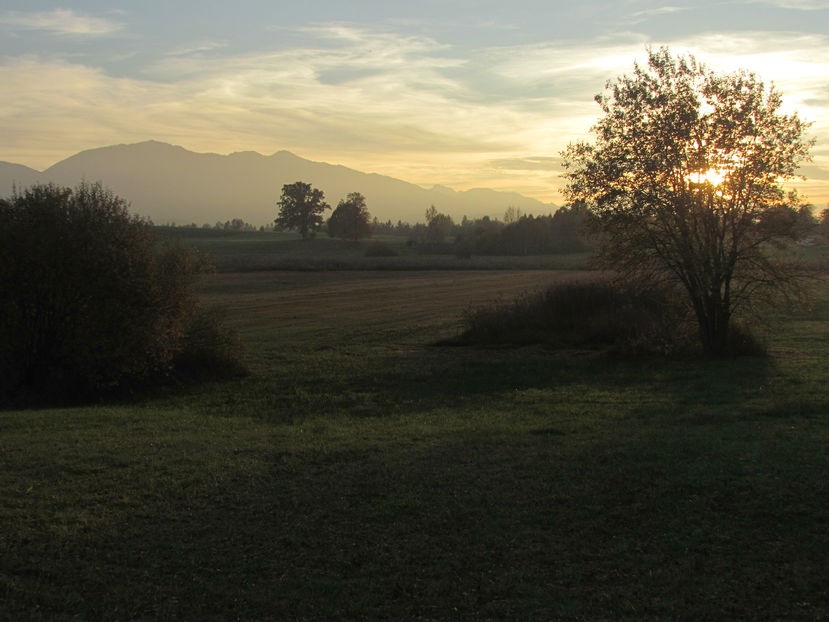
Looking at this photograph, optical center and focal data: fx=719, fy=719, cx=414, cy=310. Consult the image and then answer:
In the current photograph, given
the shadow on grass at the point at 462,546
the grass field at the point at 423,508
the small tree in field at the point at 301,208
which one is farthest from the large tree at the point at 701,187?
the small tree in field at the point at 301,208

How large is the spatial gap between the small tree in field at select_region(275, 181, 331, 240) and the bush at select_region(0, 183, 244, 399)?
384 ft

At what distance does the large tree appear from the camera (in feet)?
75.2

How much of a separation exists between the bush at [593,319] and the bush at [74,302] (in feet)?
43.4

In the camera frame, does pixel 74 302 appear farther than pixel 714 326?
No

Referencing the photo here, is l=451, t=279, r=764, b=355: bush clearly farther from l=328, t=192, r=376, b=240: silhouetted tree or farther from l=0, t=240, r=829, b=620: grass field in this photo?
l=328, t=192, r=376, b=240: silhouetted tree

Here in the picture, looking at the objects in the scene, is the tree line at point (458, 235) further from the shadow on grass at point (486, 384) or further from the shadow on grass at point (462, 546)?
the shadow on grass at point (462, 546)

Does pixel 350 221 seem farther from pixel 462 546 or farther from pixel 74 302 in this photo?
pixel 462 546

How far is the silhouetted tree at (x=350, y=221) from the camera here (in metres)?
129

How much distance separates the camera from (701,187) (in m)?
23.4

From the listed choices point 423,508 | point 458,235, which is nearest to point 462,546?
point 423,508

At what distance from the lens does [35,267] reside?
58.5 ft

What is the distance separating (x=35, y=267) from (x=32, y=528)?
12.0 metres

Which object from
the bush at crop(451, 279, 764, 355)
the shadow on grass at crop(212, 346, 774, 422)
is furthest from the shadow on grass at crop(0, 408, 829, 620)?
the bush at crop(451, 279, 764, 355)

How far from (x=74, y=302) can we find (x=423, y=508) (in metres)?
13.4
